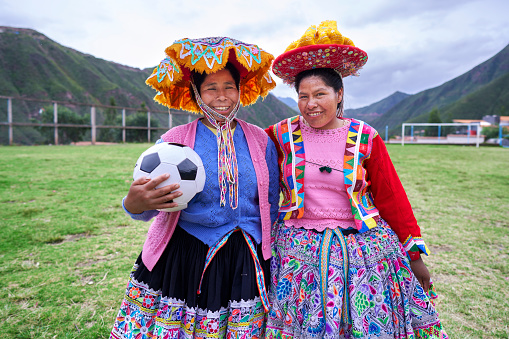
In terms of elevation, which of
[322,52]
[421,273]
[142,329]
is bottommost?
[142,329]

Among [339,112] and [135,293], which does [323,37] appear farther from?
[135,293]

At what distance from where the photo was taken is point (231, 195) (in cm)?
167

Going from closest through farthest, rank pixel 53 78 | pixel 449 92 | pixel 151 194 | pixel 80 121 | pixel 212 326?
pixel 151 194 → pixel 212 326 → pixel 80 121 → pixel 53 78 → pixel 449 92

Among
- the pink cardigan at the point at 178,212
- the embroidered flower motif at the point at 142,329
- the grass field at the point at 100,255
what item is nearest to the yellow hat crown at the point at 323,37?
the pink cardigan at the point at 178,212

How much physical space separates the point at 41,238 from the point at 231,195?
328 cm

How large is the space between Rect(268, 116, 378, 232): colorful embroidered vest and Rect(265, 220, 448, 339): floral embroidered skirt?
125mm

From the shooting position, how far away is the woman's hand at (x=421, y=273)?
1.72 meters

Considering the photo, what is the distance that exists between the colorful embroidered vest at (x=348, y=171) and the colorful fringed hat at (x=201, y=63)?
0.42 m

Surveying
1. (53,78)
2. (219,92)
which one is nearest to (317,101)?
(219,92)

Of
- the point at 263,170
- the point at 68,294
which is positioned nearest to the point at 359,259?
the point at 263,170

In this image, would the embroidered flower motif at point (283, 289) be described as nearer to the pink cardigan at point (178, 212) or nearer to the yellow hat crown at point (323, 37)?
the pink cardigan at point (178, 212)

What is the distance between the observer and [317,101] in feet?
5.78

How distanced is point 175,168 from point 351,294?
3.69 ft

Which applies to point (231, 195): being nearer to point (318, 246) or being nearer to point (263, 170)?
point (263, 170)
